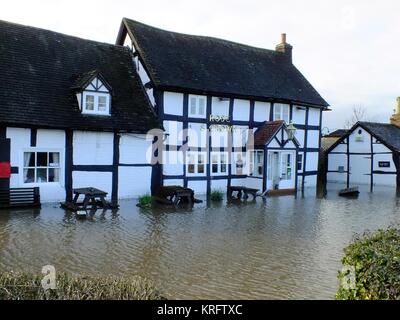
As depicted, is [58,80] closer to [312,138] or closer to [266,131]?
[266,131]

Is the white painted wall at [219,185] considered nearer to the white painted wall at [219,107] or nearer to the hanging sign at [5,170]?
the white painted wall at [219,107]

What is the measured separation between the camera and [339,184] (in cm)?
3025

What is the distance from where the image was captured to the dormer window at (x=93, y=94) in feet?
59.1

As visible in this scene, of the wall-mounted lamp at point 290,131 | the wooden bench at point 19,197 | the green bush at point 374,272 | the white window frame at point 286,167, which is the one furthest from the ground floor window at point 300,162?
the green bush at point 374,272

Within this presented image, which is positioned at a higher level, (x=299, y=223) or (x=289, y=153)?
(x=289, y=153)

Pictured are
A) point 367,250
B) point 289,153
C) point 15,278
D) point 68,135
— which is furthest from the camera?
point 289,153

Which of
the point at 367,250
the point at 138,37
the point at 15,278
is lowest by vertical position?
the point at 15,278

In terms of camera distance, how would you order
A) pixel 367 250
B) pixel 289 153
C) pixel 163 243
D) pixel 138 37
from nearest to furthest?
pixel 367 250
pixel 163 243
pixel 138 37
pixel 289 153

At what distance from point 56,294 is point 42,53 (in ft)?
53.2

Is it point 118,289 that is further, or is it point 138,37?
point 138,37

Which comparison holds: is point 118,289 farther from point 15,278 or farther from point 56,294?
point 15,278

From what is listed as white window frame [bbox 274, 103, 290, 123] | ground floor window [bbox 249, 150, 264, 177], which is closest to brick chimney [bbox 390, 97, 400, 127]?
white window frame [bbox 274, 103, 290, 123]

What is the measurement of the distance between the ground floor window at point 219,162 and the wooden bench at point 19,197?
8.83 meters
